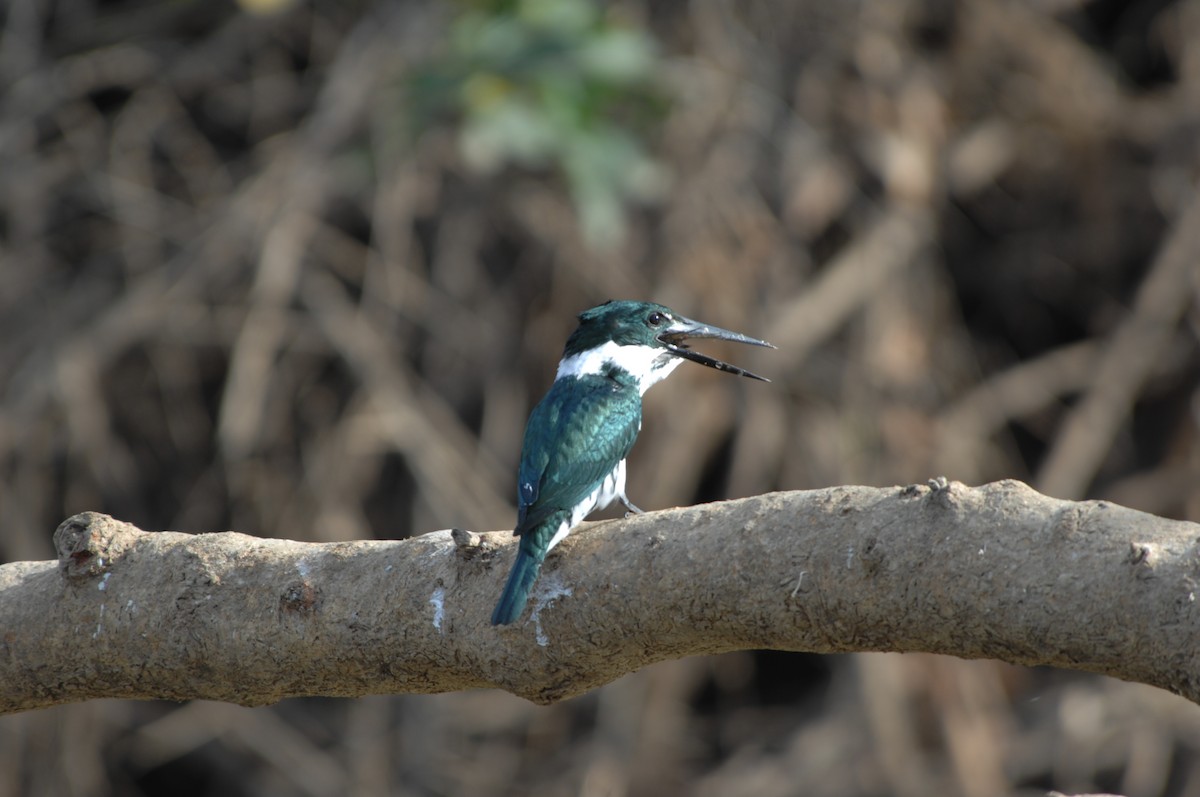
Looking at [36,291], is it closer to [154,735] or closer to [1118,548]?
[154,735]

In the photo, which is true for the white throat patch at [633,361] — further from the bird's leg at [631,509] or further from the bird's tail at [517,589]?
the bird's tail at [517,589]

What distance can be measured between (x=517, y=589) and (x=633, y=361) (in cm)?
123

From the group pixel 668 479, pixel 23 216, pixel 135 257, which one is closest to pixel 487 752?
pixel 668 479

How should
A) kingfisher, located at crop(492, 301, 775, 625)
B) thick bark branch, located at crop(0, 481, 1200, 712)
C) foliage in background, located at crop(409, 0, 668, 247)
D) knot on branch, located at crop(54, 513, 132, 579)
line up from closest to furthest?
thick bark branch, located at crop(0, 481, 1200, 712), knot on branch, located at crop(54, 513, 132, 579), kingfisher, located at crop(492, 301, 775, 625), foliage in background, located at crop(409, 0, 668, 247)

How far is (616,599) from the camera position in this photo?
7.89 ft

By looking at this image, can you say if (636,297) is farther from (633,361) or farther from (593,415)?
(593,415)

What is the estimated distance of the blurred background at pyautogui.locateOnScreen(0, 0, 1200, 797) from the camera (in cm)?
594

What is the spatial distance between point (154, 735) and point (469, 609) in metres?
3.98

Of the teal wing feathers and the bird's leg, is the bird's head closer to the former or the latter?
the teal wing feathers

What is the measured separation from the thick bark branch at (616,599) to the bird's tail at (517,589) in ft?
0.10

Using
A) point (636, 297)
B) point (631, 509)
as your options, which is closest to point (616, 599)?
point (631, 509)

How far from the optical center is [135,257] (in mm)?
6285

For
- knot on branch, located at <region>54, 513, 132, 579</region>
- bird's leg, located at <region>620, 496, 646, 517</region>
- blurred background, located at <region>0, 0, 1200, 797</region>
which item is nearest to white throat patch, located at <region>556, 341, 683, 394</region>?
bird's leg, located at <region>620, 496, 646, 517</region>

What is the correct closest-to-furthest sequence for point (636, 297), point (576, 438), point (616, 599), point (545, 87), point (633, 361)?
point (616, 599)
point (576, 438)
point (633, 361)
point (545, 87)
point (636, 297)
